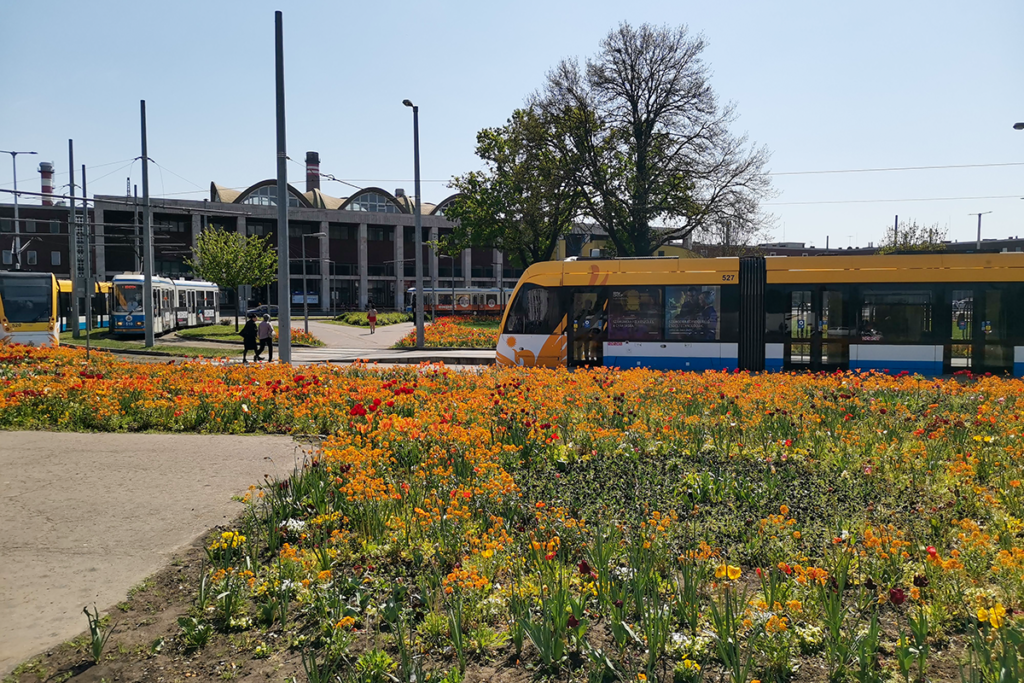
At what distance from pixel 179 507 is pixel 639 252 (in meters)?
33.9

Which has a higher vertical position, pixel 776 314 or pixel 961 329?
pixel 776 314

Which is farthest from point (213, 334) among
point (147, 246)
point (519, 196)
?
point (519, 196)

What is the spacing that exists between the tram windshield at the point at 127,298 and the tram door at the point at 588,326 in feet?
90.8

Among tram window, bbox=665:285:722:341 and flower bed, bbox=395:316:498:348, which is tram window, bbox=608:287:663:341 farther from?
flower bed, bbox=395:316:498:348

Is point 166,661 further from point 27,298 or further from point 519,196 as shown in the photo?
point 519,196

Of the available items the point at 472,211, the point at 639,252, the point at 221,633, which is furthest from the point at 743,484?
the point at 472,211

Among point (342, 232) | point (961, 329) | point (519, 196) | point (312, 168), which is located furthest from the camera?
point (312, 168)

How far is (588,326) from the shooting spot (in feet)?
56.4

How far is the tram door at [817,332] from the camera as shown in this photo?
15.8 m

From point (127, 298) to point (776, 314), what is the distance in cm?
3186

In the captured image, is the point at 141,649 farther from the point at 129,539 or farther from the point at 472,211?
the point at 472,211

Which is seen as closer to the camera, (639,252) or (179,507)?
(179,507)

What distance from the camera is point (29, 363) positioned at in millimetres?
15266

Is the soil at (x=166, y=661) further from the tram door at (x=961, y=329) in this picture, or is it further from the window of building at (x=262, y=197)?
the window of building at (x=262, y=197)
